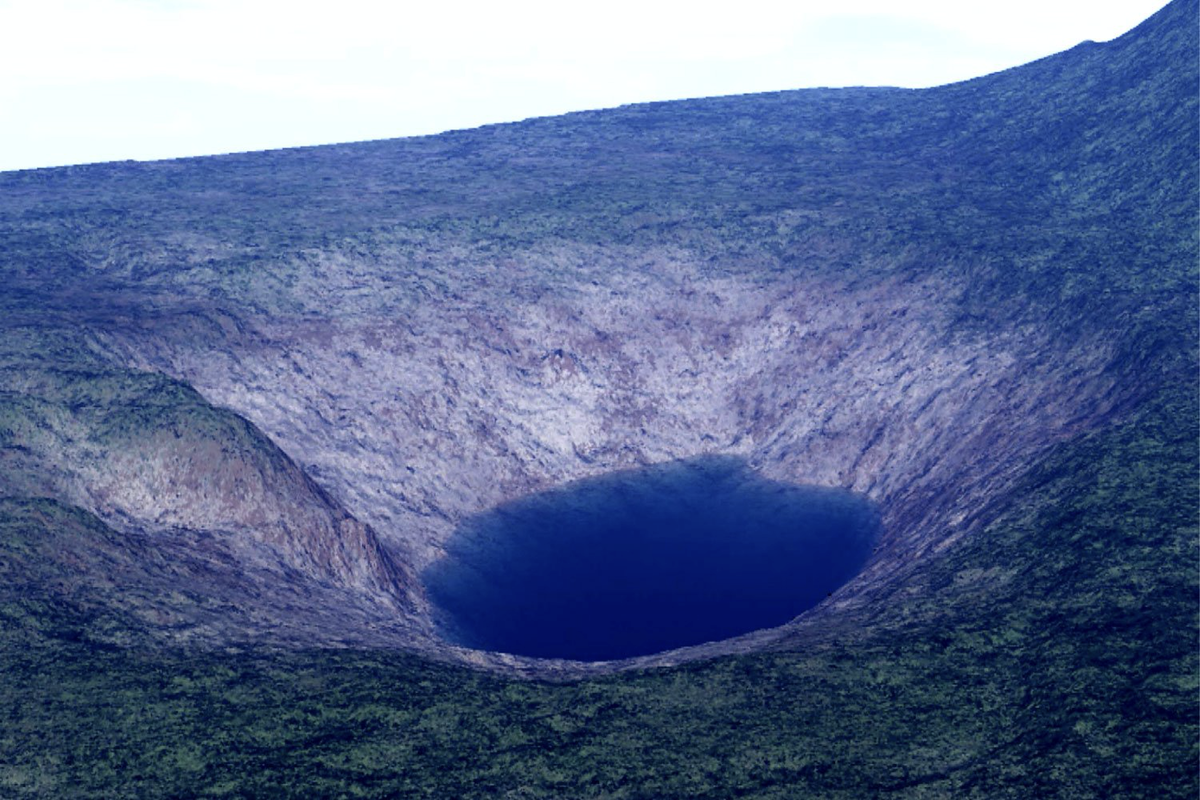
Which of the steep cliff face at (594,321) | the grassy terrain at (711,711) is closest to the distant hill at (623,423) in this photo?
the grassy terrain at (711,711)

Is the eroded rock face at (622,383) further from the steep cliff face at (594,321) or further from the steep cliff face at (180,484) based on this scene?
the steep cliff face at (180,484)

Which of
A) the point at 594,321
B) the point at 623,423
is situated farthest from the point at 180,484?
the point at 594,321

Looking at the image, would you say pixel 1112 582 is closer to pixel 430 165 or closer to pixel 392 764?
pixel 392 764

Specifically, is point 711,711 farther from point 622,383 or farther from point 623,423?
point 622,383

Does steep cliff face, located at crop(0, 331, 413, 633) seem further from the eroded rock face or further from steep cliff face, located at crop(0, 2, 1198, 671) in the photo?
the eroded rock face

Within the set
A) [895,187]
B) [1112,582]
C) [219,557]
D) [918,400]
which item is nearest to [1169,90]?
[895,187]
